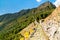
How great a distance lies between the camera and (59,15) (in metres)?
109

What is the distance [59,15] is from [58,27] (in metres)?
13.7

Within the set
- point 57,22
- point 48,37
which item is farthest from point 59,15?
point 48,37

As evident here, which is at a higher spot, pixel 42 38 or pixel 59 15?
pixel 59 15

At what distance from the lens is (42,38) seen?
107 meters

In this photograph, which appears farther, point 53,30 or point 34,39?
point 34,39

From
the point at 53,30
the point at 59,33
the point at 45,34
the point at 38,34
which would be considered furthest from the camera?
the point at 38,34

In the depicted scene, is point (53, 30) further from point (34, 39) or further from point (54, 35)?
point (34, 39)

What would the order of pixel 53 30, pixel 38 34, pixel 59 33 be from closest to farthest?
pixel 59 33
pixel 53 30
pixel 38 34

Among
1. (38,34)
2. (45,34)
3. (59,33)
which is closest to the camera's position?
(59,33)

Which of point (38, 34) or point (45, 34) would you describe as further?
point (38, 34)

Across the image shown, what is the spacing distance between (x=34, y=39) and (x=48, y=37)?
17528 mm

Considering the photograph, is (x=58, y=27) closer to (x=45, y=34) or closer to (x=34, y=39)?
(x=45, y=34)

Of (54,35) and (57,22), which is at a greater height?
(57,22)

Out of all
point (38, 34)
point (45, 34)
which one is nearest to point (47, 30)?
point (45, 34)
